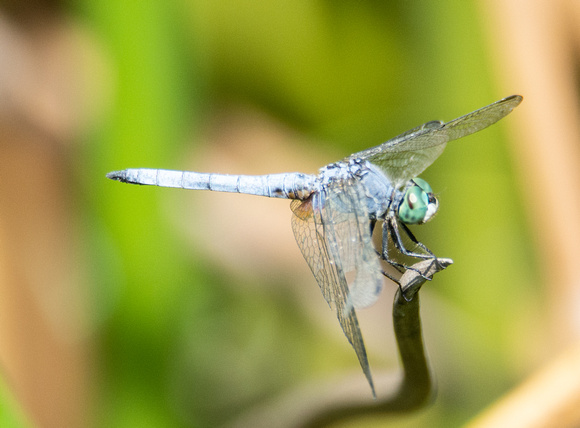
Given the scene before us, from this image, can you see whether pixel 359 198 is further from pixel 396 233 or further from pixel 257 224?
pixel 257 224

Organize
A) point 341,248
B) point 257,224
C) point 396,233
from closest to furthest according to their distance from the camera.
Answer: point 341,248 → point 396,233 → point 257,224

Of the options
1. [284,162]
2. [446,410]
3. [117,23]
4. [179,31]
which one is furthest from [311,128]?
[446,410]

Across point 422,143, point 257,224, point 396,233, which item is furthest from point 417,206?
point 257,224

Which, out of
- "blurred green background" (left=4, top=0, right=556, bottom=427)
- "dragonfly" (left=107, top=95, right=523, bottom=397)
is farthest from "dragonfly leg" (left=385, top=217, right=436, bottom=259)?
"blurred green background" (left=4, top=0, right=556, bottom=427)

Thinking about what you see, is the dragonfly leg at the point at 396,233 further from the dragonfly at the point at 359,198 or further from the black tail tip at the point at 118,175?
the black tail tip at the point at 118,175

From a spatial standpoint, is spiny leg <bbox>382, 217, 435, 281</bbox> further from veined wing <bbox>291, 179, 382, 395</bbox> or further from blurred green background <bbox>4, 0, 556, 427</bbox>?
blurred green background <bbox>4, 0, 556, 427</bbox>

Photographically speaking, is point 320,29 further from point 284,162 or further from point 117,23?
point 117,23
